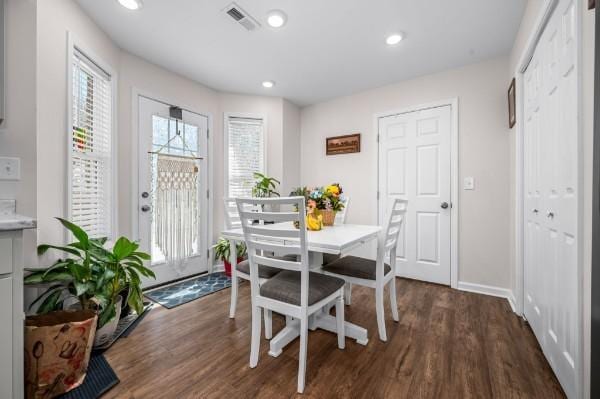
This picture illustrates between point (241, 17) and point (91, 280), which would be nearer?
point (91, 280)

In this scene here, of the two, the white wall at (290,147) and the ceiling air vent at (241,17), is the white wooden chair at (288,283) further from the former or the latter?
the white wall at (290,147)

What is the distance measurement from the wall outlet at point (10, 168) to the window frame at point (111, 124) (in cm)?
44

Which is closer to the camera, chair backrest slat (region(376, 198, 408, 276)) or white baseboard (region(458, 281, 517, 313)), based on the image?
chair backrest slat (region(376, 198, 408, 276))

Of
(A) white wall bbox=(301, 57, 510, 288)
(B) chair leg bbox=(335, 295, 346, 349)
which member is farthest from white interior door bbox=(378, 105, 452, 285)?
(B) chair leg bbox=(335, 295, 346, 349)

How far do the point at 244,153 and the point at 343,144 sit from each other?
1.41m

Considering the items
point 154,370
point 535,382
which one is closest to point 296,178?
point 154,370

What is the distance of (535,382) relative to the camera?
1.38 metres

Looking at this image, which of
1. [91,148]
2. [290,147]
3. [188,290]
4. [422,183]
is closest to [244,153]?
[290,147]

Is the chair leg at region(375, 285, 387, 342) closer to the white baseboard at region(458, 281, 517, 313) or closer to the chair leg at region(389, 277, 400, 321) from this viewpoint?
the chair leg at region(389, 277, 400, 321)

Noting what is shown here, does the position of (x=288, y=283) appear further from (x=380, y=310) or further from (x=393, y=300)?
(x=393, y=300)

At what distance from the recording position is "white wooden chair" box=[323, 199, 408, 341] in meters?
1.74

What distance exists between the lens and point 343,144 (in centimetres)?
362

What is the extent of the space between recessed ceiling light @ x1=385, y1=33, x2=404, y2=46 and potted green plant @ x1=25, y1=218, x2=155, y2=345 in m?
2.68

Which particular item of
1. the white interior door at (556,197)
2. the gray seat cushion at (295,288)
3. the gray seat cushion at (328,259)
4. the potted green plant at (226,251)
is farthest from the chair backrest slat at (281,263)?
the potted green plant at (226,251)
